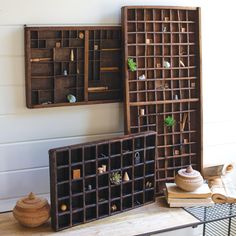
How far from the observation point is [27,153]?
1712 mm

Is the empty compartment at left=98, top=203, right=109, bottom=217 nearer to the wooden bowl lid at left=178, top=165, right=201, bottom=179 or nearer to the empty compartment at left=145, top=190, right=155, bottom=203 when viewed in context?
the empty compartment at left=145, top=190, right=155, bottom=203

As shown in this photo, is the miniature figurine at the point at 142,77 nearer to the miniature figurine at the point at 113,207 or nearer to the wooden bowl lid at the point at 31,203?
the miniature figurine at the point at 113,207

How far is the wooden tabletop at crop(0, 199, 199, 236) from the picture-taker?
155 centimetres

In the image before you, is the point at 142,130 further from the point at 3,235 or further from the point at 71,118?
the point at 3,235

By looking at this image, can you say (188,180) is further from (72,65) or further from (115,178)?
(72,65)

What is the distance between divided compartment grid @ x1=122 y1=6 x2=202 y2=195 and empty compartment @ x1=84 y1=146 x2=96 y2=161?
221mm

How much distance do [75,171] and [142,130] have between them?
385 millimetres

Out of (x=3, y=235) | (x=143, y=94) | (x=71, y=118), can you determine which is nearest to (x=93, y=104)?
(x=71, y=118)

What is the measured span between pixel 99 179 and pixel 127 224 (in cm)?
21

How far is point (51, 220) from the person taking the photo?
1.58 meters

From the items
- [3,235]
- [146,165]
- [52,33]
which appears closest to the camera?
[3,235]

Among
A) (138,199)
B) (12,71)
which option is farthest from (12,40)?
(138,199)

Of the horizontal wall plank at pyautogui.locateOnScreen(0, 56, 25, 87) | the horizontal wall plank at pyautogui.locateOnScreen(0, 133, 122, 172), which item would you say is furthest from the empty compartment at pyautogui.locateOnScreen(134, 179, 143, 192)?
the horizontal wall plank at pyautogui.locateOnScreen(0, 56, 25, 87)

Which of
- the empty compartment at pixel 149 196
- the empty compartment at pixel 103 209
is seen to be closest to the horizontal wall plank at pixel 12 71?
the empty compartment at pixel 103 209
